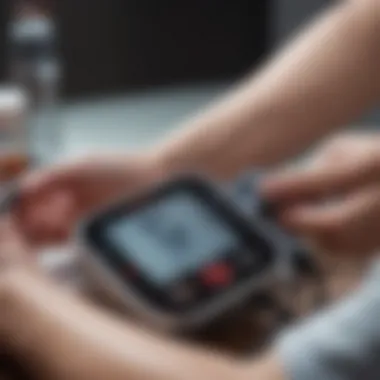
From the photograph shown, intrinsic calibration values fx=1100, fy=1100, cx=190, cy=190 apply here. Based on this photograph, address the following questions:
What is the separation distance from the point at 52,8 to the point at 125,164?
41.2 inches

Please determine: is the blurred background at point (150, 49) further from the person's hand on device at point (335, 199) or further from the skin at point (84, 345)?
the skin at point (84, 345)

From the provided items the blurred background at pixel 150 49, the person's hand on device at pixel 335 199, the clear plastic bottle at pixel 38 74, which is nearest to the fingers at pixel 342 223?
the person's hand on device at pixel 335 199

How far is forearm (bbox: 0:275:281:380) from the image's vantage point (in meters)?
0.66

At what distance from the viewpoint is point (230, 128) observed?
107 centimetres

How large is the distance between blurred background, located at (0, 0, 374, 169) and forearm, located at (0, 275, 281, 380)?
85 centimetres

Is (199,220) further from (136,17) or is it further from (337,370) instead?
(136,17)

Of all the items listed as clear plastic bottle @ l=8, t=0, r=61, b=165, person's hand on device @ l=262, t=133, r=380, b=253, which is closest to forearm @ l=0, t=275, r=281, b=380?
person's hand on device @ l=262, t=133, r=380, b=253

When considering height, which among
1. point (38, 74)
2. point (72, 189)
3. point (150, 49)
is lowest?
point (72, 189)

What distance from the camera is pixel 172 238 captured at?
78 cm

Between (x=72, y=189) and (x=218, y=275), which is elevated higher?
(x=72, y=189)

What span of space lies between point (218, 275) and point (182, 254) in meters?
0.03

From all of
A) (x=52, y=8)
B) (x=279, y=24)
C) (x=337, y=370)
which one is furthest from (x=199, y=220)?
(x=279, y=24)

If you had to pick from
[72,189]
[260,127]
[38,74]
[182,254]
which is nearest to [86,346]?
[182,254]

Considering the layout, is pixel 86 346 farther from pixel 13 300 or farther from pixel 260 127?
pixel 260 127
